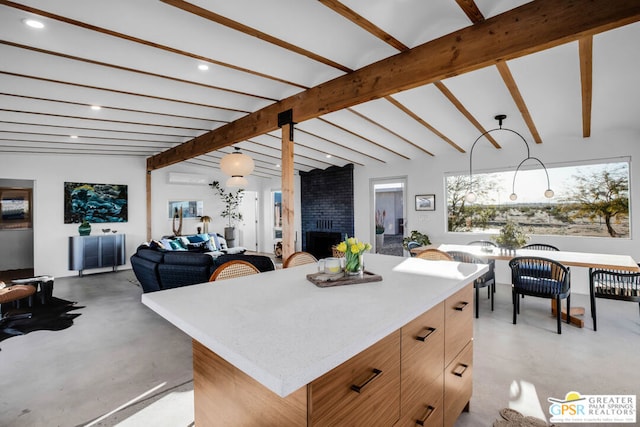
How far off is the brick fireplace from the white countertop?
5.70m

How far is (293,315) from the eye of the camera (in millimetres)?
1195

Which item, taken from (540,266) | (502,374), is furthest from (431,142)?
(502,374)

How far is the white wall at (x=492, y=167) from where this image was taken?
14.7 ft

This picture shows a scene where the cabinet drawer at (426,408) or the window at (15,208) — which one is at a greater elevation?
the window at (15,208)

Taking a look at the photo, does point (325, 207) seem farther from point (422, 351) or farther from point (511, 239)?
point (422, 351)

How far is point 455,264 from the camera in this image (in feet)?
7.50

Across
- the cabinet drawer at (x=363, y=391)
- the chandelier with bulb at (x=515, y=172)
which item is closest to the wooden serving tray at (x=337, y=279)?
the cabinet drawer at (x=363, y=391)

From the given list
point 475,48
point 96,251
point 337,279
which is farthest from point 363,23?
point 96,251

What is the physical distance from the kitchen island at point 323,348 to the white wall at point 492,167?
14.4 ft

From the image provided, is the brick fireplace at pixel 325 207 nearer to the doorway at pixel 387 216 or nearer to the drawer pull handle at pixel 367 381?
the doorway at pixel 387 216

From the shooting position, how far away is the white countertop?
32.8 inches

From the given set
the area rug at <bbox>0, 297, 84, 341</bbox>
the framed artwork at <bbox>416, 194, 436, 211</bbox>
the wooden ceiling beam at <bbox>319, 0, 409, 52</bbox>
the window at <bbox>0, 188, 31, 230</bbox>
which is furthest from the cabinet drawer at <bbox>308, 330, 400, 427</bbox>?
the window at <bbox>0, 188, 31, 230</bbox>

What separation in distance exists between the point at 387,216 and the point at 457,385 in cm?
603

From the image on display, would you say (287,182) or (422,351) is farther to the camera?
(287,182)
